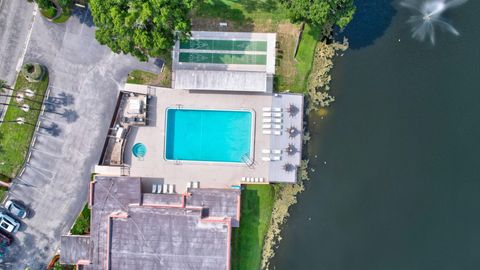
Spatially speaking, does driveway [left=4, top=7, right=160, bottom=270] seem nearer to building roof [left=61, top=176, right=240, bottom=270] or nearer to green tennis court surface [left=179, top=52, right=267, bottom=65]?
green tennis court surface [left=179, top=52, right=267, bottom=65]

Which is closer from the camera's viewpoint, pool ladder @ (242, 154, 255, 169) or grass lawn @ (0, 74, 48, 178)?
pool ladder @ (242, 154, 255, 169)

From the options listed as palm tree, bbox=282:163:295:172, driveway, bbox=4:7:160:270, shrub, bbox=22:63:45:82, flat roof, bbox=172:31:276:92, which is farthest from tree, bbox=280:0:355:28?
shrub, bbox=22:63:45:82

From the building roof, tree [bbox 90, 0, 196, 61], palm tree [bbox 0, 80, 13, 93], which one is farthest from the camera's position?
palm tree [bbox 0, 80, 13, 93]

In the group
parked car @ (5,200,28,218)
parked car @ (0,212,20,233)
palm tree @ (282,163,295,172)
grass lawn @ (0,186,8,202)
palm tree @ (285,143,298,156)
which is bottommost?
parked car @ (0,212,20,233)

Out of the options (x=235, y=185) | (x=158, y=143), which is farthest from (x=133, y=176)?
(x=235, y=185)

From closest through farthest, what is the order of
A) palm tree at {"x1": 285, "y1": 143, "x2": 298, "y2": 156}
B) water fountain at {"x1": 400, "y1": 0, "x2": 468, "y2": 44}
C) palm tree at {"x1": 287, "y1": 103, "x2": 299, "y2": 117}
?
palm tree at {"x1": 287, "y1": 103, "x2": 299, "y2": 117}, palm tree at {"x1": 285, "y1": 143, "x2": 298, "y2": 156}, water fountain at {"x1": 400, "y1": 0, "x2": 468, "y2": 44}

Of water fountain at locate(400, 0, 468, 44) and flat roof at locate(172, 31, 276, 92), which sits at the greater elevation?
water fountain at locate(400, 0, 468, 44)

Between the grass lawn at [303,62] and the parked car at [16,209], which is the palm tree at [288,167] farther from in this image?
the parked car at [16,209]
